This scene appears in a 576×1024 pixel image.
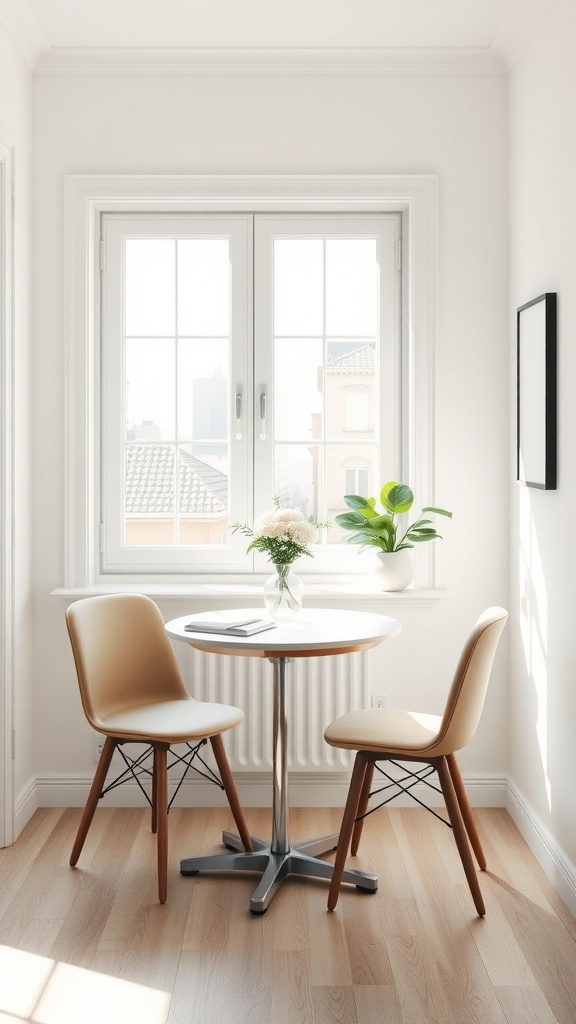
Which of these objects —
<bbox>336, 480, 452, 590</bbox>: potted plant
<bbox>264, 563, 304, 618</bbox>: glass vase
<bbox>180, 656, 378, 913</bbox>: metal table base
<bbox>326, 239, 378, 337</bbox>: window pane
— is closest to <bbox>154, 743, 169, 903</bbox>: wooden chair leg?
<bbox>180, 656, 378, 913</bbox>: metal table base

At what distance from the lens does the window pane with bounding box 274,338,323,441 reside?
11.5ft

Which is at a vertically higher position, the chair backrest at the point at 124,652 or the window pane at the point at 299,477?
the window pane at the point at 299,477

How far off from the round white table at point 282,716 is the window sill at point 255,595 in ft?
1.15

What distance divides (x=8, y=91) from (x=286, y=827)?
2.65m

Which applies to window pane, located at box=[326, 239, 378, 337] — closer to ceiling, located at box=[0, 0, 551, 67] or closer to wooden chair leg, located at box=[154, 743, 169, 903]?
ceiling, located at box=[0, 0, 551, 67]

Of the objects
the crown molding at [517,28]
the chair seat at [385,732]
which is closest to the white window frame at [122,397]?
the chair seat at [385,732]

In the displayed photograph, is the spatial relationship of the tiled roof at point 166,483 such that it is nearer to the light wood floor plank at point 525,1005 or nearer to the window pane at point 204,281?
the window pane at point 204,281

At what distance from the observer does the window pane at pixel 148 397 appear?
11.5 ft

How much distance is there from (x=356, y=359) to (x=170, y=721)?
5.36ft

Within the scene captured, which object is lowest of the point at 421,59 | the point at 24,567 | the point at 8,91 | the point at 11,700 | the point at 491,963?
the point at 491,963

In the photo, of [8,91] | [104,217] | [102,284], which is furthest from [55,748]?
[8,91]

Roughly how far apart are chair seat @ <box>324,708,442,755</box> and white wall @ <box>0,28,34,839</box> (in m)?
1.27

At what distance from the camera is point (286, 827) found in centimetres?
273

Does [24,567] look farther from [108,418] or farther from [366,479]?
[366,479]
